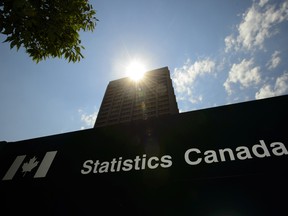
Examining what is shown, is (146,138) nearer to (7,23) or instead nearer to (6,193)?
(6,193)

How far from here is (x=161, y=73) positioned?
108812 millimetres

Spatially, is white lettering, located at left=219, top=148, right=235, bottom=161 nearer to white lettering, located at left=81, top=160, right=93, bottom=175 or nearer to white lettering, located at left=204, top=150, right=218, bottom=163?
white lettering, located at left=204, top=150, right=218, bottom=163

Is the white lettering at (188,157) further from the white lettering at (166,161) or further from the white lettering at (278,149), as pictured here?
the white lettering at (278,149)

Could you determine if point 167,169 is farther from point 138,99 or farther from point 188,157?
point 138,99

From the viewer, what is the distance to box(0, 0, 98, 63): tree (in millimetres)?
2953

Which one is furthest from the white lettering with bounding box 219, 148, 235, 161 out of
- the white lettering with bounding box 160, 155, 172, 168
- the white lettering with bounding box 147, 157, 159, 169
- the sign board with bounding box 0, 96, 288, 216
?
the white lettering with bounding box 147, 157, 159, 169

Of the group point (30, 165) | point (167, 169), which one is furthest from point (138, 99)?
point (167, 169)

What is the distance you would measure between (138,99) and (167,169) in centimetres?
9647

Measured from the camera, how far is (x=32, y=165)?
2.41 meters

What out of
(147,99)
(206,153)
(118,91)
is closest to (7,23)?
(206,153)

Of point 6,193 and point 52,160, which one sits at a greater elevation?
point 52,160

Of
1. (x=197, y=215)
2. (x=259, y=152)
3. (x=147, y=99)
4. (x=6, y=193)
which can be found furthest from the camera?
(x=147, y=99)

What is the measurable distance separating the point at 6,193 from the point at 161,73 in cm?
10931

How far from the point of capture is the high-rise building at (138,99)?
8925 centimetres
